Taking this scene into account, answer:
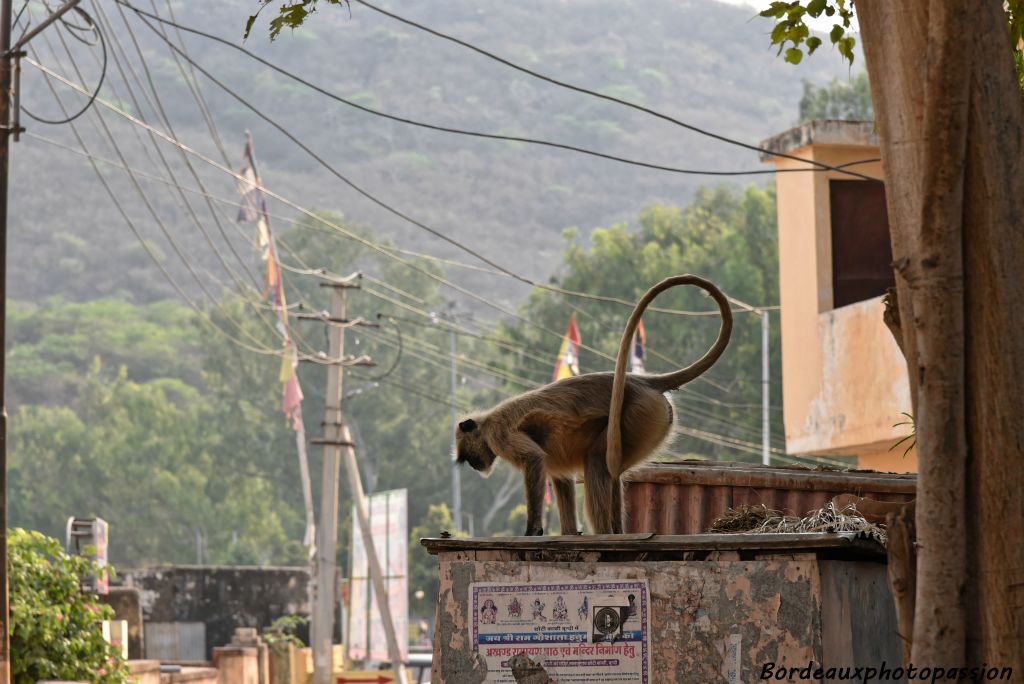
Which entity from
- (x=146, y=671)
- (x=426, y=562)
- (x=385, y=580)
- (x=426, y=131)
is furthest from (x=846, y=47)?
(x=426, y=131)

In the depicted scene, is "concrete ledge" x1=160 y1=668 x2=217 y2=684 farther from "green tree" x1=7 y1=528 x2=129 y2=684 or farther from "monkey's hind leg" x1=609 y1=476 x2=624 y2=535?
"monkey's hind leg" x1=609 y1=476 x2=624 y2=535

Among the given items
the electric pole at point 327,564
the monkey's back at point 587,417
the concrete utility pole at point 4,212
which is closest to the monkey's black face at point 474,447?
the monkey's back at point 587,417

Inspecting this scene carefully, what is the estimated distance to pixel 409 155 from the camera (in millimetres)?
131750

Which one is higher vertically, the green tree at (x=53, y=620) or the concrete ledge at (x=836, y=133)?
the concrete ledge at (x=836, y=133)

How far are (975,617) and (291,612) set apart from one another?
2378 cm


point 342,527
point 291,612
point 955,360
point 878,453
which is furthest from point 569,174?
point 955,360

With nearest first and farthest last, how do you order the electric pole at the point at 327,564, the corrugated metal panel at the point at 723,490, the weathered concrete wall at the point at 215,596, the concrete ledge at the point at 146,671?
the corrugated metal panel at the point at 723,490
the concrete ledge at the point at 146,671
the electric pole at the point at 327,564
the weathered concrete wall at the point at 215,596

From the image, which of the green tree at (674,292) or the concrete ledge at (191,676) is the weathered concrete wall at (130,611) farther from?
the green tree at (674,292)

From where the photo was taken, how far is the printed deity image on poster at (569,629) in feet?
14.1

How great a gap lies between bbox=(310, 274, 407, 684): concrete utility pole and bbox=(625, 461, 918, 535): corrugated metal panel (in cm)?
1403

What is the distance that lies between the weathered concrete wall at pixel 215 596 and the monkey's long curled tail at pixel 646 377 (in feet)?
66.8

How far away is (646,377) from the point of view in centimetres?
538

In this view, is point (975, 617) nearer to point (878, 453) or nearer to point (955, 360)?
point (955, 360)

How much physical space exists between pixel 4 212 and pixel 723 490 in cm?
502
